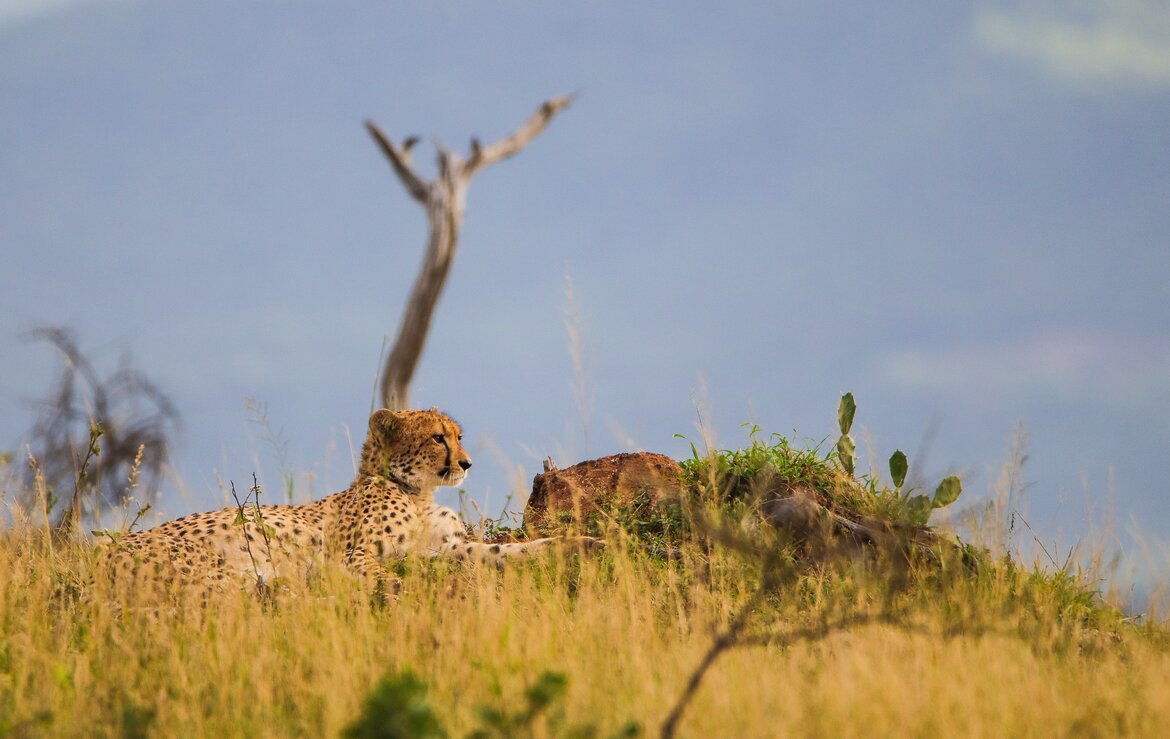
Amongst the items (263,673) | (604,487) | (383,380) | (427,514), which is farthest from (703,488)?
(383,380)

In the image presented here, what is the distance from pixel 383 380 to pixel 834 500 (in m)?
4.69

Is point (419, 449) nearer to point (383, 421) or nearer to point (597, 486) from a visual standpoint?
point (383, 421)

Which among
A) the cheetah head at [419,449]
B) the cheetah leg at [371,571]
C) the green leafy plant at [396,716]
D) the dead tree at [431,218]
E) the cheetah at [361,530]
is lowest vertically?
the green leafy plant at [396,716]

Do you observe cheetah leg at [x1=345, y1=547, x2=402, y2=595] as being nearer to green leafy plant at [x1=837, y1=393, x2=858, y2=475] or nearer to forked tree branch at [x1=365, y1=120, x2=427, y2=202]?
green leafy plant at [x1=837, y1=393, x2=858, y2=475]

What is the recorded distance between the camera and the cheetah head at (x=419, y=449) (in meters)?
6.85

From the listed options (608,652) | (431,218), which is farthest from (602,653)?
(431,218)

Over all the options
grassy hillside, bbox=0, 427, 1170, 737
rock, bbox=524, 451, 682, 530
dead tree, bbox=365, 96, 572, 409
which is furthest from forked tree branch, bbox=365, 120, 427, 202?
grassy hillside, bbox=0, 427, 1170, 737

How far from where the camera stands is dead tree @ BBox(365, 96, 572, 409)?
1015 centimetres

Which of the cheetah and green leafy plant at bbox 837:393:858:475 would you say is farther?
green leafy plant at bbox 837:393:858:475

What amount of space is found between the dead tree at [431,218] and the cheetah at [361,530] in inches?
98.3

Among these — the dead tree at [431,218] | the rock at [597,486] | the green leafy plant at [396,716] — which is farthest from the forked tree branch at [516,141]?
the green leafy plant at [396,716]

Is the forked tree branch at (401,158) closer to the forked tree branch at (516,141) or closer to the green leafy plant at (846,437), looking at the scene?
the forked tree branch at (516,141)

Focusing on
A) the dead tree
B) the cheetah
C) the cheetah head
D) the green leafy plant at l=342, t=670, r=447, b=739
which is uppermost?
the dead tree

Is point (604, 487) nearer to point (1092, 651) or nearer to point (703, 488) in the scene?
point (703, 488)
